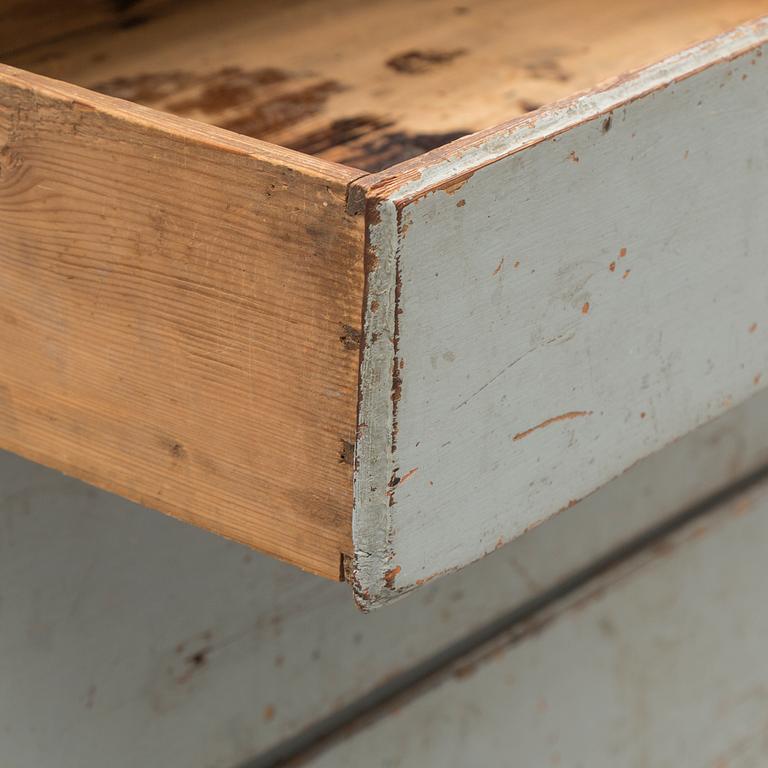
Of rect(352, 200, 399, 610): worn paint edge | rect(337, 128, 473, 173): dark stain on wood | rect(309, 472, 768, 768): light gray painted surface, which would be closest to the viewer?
rect(352, 200, 399, 610): worn paint edge

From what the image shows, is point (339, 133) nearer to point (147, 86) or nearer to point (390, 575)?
point (147, 86)

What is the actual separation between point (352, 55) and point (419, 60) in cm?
5

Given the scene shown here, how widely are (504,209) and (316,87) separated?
0.40 meters

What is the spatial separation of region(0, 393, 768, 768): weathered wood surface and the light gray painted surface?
2.4 inches

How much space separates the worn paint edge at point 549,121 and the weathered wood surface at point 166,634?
44cm

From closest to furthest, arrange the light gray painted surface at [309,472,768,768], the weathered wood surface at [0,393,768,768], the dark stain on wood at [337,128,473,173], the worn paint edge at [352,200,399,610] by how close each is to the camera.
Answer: the worn paint edge at [352,200,399,610]
the dark stain on wood at [337,128,473,173]
the weathered wood surface at [0,393,768,768]
the light gray painted surface at [309,472,768,768]

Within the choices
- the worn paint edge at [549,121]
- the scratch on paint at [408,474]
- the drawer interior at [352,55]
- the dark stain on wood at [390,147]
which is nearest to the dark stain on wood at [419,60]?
the drawer interior at [352,55]

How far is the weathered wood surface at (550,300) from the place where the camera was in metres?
0.51

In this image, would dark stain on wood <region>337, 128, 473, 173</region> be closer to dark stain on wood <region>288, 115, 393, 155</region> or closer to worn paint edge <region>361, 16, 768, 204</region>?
dark stain on wood <region>288, 115, 393, 155</region>

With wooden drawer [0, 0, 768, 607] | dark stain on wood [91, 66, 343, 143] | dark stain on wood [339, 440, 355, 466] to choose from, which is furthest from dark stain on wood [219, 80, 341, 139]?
dark stain on wood [339, 440, 355, 466]

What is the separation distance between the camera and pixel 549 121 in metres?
0.54

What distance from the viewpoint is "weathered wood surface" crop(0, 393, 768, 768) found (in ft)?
2.90

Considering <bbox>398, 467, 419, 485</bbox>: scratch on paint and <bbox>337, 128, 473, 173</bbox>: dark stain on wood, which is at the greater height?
<bbox>337, 128, 473, 173</bbox>: dark stain on wood

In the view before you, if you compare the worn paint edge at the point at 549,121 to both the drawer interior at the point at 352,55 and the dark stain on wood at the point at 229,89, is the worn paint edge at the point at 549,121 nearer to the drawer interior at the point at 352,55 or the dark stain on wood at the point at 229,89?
the drawer interior at the point at 352,55
